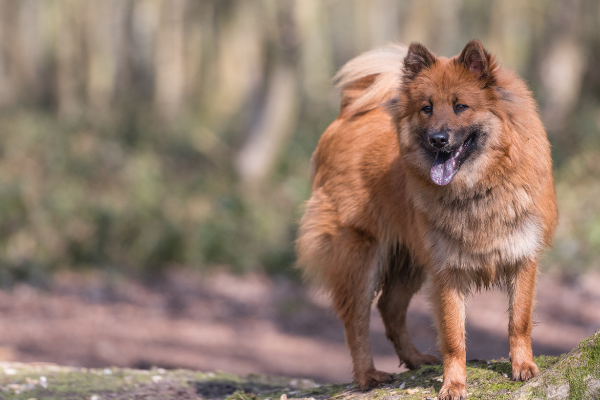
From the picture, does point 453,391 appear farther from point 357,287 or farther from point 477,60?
point 477,60

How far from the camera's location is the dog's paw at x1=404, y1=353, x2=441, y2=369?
4.49 m

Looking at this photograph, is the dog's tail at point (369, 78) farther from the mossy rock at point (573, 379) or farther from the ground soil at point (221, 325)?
the ground soil at point (221, 325)

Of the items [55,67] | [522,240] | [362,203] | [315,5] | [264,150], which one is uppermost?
[55,67]

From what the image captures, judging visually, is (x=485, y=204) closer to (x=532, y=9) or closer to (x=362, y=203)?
(x=362, y=203)

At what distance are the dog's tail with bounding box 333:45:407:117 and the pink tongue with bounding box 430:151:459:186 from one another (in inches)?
42.4

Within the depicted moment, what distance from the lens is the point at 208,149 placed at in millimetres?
15188

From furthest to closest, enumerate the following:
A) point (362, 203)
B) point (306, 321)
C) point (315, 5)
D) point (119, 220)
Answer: point (315, 5)
point (119, 220)
point (306, 321)
point (362, 203)

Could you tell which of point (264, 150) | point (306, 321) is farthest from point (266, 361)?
point (264, 150)

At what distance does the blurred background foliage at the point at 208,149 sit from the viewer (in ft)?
32.2

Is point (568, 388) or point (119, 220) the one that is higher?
point (119, 220)

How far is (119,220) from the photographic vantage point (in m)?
9.98

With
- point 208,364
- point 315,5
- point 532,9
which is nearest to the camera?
point 208,364

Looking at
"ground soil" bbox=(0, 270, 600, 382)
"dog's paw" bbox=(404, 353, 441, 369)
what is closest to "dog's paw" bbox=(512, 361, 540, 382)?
"dog's paw" bbox=(404, 353, 441, 369)

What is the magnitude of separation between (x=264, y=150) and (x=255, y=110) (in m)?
0.87
